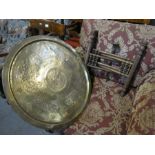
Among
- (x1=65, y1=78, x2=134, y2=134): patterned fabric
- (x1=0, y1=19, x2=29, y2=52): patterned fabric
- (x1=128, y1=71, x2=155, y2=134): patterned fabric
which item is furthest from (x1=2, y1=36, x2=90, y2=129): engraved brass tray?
(x1=0, y1=19, x2=29, y2=52): patterned fabric

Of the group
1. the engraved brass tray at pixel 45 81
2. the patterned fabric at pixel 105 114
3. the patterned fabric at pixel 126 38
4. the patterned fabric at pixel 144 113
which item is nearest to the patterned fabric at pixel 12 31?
the engraved brass tray at pixel 45 81

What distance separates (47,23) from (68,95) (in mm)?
842

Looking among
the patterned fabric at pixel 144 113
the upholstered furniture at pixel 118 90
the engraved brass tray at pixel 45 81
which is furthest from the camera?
the engraved brass tray at pixel 45 81

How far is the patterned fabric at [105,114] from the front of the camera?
121 centimetres

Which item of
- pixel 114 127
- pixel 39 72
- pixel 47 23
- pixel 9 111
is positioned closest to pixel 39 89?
pixel 39 72

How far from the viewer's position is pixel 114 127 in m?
1.21

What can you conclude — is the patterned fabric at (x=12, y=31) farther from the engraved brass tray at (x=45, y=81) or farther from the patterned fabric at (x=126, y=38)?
the patterned fabric at (x=126, y=38)

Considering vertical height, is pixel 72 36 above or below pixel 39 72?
above

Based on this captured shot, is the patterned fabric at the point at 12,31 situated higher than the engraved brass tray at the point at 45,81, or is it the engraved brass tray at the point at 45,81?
the patterned fabric at the point at 12,31

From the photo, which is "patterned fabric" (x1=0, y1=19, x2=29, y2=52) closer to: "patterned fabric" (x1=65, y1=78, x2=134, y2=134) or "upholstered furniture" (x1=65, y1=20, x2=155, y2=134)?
"upholstered furniture" (x1=65, y1=20, x2=155, y2=134)

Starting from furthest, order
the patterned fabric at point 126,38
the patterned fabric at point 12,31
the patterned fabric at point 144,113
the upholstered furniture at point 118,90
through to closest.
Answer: the patterned fabric at point 12,31 → the patterned fabric at point 126,38 → the upholstered furniture at point 118,90 → the patterned fabric at point 144,113

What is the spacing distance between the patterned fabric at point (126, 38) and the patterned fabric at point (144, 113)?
0.19 m

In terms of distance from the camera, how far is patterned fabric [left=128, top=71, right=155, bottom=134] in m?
0.98

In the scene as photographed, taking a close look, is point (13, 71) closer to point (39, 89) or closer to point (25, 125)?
point (39, 89)
